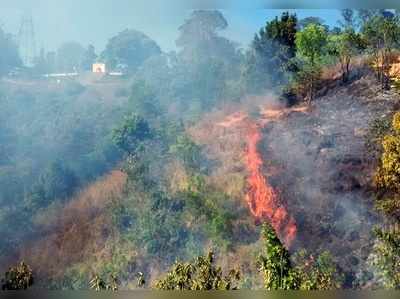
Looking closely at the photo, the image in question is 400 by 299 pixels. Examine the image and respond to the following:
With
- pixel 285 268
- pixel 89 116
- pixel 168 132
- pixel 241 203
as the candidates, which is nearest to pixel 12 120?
pixel 89 116

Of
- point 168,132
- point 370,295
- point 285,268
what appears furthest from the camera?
point 168,132

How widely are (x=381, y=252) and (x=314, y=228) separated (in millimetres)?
573

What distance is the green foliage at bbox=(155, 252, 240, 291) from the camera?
21.8 feet

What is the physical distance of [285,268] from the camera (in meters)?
6.61

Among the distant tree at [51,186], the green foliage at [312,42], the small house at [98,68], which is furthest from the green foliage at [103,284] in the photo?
the green foliage at [312,42]

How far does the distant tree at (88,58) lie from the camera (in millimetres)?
7066

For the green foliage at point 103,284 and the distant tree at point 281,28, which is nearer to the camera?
the green foliage at point 103,284

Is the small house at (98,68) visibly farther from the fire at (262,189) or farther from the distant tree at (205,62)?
the fire at (262,189)

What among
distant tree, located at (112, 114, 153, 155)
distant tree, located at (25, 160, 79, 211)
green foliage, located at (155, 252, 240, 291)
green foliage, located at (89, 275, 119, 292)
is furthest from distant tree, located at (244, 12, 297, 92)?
green foliage, located at (89, 275, 119, 292)

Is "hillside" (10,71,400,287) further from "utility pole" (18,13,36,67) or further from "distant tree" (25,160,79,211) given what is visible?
"utility pole" (18,13,36,67)

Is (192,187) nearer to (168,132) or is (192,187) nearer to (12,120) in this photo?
(168,132)

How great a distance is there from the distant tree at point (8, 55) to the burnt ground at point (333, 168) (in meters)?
2.30

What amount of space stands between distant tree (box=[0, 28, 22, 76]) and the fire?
191 cm

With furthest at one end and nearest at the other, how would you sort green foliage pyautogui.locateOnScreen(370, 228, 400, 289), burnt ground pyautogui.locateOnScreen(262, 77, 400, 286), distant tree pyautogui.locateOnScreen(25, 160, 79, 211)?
distant tree pyautogui.locateOnScreen(25, 160, 79, 211)
burnt ground pyautogui.locateOnScreen(262, 77, 400, 286)
green foliage pyautogui.locateOnScreen(370, 228, 400, 289)
